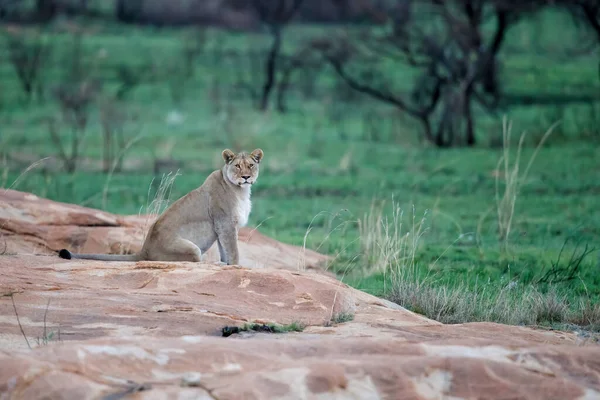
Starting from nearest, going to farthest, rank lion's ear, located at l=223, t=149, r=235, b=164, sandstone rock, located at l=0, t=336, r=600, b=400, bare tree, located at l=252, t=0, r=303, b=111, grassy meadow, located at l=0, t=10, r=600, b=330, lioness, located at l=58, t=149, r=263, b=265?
sandstone rock, located at l=0, t=336, r=600, b=400
lioness, located at l=58, t=149, r=263, b=265
lion's ear, located at l=223, t=149, r=235, b=164
grassy meadow, located at l=0, t=10, r=600, b=330
bare tree, located at l=252, t=0, r=303, b=111

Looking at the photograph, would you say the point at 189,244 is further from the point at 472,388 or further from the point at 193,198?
the point at 472,388

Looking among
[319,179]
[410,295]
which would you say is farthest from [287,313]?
[319,179]

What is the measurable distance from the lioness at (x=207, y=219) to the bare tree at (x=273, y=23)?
17.7 meters

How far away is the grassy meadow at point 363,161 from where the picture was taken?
9.73 m

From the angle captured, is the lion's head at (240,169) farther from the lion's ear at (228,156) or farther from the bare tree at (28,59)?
the bare tree at (28,59)

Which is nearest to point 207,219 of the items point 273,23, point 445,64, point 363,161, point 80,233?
point 80,233

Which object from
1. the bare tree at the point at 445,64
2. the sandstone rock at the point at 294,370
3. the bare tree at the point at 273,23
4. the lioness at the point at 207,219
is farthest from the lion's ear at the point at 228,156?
the bare tree at the point at 273,23

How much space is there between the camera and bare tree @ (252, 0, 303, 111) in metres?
26.6

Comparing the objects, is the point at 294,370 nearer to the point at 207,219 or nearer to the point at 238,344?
the point at 238,344

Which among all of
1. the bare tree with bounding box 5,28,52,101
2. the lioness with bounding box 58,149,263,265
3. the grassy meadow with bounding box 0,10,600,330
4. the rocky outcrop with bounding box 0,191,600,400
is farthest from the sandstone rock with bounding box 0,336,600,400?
the bare tree with bounding box 5,28,52,101

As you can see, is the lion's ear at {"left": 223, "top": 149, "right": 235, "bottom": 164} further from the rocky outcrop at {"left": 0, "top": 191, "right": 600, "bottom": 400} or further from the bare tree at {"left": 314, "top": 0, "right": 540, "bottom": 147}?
the bare tree at {"left": 314, "top": 0, "right": 540, "bottom": 147}

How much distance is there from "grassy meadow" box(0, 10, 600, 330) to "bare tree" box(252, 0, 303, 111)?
77 cm

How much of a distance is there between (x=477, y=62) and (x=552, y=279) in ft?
42.2

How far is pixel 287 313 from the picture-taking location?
6691mm
